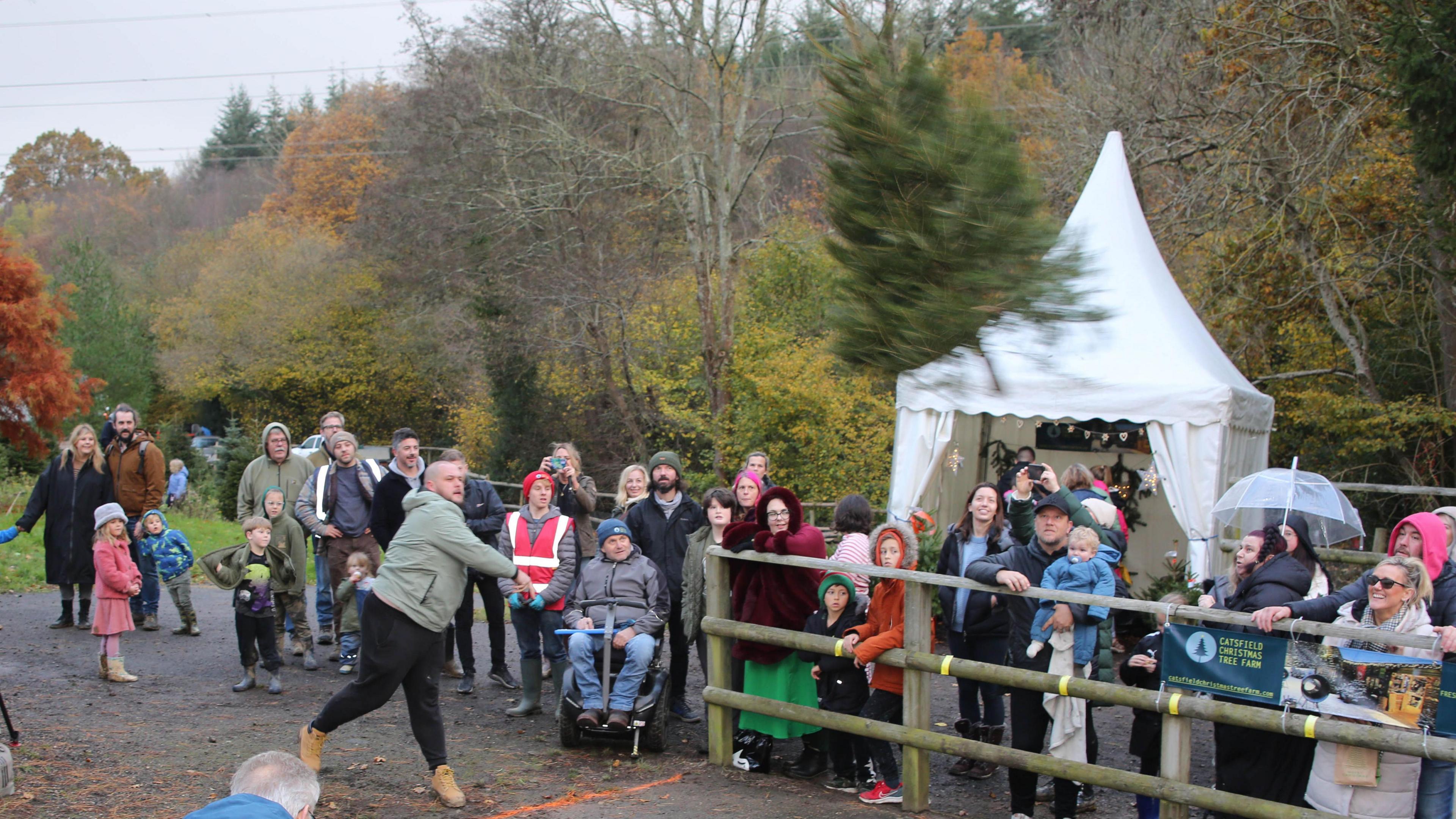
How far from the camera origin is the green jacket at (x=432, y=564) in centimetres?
544

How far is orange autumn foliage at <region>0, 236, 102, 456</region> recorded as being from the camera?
1628 centimetres

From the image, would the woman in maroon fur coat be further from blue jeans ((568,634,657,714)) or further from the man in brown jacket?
the man in brown jacket

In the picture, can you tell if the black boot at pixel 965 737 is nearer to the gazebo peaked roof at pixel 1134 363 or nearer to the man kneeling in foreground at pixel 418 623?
the gazebo peaked roof at pixel 1134 363

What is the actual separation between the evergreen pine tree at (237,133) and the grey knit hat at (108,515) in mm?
67520

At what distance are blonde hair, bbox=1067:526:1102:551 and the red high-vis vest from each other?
3246mm

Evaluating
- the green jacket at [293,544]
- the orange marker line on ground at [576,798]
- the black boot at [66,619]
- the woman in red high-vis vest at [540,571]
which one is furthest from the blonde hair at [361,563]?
the black boot at [66,619]

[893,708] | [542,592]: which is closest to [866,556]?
[893,708]

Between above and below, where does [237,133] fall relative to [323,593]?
above

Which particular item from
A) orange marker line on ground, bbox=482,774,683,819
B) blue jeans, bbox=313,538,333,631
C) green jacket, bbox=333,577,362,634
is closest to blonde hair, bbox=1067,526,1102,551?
orange marker line on ground, bbox=482,774,683,819

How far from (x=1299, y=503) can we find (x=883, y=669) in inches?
131

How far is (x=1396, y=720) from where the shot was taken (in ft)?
14.2

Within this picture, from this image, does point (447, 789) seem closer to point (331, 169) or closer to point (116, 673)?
point (116, 673)

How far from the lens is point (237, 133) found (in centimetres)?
7038

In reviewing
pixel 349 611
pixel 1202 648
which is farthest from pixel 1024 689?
pixel 349 611
